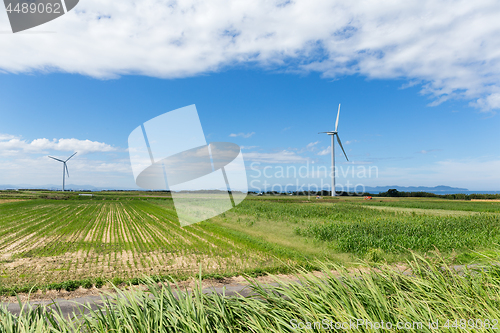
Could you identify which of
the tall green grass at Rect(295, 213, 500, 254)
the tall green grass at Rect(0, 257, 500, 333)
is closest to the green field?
the tall green grass at Rect(295, 213, 500, 254)

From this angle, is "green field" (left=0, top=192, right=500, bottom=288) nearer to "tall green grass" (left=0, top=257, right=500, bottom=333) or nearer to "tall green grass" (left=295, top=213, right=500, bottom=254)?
"tall green grass" (left=295, top=213, right=500, bottom=254)

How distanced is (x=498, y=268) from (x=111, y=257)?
14.9m

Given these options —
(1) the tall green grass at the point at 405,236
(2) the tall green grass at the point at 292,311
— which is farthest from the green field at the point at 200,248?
(2) the tall green grass at the point at 292,311

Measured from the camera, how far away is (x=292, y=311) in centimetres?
381

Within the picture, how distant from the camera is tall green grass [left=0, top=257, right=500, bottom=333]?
11.3 ft

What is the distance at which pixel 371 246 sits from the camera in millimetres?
16016

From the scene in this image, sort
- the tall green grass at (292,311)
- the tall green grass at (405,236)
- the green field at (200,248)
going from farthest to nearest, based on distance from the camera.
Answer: the tall green grass at (405,236) < the green field at (200,248) < the tall green grass at (292,311)

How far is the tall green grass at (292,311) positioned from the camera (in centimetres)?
345

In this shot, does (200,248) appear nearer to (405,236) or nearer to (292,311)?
(405,236)

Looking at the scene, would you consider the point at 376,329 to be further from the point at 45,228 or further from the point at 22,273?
the point at 45,228

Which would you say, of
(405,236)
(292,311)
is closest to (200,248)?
(405,236)

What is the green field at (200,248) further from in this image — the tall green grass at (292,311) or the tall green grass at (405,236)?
the tall green grass at (292,311)

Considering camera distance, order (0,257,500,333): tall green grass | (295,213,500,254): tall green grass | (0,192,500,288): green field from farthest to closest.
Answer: (295,213,500,254): tall green grass < (0,192,500,288): green field < (0,257,500,333): tall green grass

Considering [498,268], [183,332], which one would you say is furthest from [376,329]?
[498,268]
